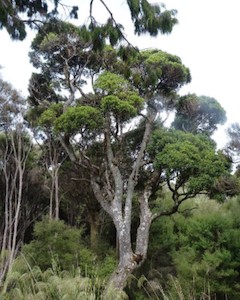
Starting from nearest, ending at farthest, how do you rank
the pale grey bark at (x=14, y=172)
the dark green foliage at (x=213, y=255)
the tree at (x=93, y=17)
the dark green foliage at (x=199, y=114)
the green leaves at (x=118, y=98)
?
the tree at (x=93, y=17) → the dark green foliage at (x=213, y=255) → the green leaves at (x=118, y=98) → the dark green foliage at (x=199, y=114) → the pale grey bark at (x=14, y=172)

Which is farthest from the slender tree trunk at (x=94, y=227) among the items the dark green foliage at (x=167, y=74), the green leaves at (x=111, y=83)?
the green leaves at (x=111, y=83)

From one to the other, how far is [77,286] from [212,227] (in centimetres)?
851

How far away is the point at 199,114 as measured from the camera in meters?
13.1

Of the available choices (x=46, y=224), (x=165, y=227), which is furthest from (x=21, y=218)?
(x=165, y=227)

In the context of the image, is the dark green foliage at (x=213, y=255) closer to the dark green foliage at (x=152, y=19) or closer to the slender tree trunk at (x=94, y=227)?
the slender tree trunk at (x=94, y=227)

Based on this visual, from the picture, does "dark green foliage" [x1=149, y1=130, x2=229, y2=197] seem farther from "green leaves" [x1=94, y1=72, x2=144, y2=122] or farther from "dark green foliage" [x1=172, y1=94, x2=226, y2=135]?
"dark green foliage" [x1=172, y1=94, x2=226, y2=135]

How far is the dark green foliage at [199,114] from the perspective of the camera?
12891 mm

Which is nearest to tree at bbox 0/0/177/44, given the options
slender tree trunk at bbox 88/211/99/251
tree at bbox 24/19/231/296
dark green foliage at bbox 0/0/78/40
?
dark green foliage at bbox 0/0/78/40

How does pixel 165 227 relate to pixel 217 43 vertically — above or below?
below

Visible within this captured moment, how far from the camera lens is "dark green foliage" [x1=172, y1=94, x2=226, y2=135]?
1289 centimetres

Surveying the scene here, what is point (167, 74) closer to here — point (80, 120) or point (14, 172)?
point (80, 120)

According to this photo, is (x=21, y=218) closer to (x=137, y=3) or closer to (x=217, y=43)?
(x=217, y=43)

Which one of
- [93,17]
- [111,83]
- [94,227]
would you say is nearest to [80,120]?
[111,83]

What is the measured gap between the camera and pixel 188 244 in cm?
1156
